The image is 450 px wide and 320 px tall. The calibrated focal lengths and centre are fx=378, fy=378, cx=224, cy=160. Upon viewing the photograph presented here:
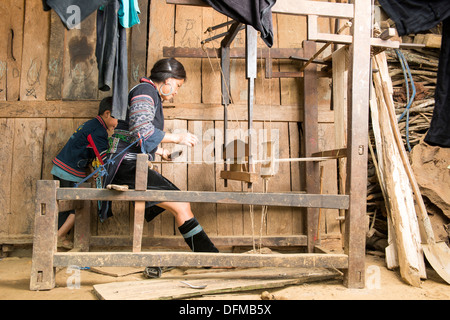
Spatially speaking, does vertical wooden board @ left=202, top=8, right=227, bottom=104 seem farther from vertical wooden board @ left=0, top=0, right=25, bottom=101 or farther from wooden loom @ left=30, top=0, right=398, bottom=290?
vertical wooden board @ left=0, top=0, right=25, bottom=101

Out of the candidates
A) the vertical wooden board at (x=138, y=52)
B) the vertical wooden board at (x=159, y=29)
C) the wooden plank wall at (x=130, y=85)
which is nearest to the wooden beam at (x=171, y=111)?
the wooden plank wall at (x=130, y=85)

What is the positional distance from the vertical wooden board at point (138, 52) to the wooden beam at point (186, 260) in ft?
6.27

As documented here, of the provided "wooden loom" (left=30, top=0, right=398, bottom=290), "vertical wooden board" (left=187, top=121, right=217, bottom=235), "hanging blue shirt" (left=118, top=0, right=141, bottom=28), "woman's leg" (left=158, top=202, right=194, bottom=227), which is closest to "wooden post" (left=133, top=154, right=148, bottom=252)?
"wooden loom" (left=30, top=0, right=398, bottom=290)

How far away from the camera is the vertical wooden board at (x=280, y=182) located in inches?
156

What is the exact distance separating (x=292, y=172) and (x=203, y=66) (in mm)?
1460

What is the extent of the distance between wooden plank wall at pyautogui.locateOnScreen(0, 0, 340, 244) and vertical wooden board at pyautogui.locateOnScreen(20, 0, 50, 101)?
10 mm

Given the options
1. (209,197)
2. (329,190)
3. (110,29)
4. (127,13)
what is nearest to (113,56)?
(110,29)

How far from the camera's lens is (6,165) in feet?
12.6

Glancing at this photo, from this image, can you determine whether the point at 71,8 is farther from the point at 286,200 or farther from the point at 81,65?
the point at 286,200

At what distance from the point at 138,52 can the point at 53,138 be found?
4.05ft

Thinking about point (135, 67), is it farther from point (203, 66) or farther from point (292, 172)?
point (292, 172)

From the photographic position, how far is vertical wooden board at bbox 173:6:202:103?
3.96m

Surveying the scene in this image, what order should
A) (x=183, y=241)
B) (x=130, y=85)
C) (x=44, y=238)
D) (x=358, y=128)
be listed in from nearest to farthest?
1. (x=44, y=238)
2. (x=358, y=128)
3. (x=183, y=241)
4. (x=130, y=85)

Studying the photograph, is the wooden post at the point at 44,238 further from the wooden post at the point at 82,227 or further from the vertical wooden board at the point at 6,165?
the vertical wooden board at the point at 6,165
